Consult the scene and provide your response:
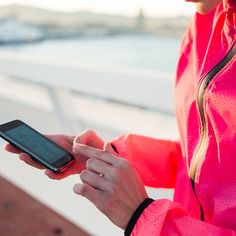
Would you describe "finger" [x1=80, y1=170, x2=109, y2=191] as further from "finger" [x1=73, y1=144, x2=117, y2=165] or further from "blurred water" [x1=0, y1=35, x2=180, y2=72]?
"blurred water" [x1=0, y1=35, x2=180, y2=72]

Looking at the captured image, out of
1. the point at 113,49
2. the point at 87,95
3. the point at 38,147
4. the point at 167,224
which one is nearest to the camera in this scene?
the point at 167,224

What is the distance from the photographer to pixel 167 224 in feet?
2.43

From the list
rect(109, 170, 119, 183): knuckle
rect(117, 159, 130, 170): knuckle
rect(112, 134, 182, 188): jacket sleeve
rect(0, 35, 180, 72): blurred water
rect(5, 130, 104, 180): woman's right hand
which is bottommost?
rect(0, 35, 180, 72): blurred water

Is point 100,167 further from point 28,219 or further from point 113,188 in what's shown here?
point 28,219

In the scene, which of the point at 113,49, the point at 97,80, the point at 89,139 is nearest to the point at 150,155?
the point at 89,139

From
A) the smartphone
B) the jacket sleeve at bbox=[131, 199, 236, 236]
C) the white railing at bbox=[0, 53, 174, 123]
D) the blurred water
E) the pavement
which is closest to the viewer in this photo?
the jacket sleeve at bbox=[131, 199, 236, 236]

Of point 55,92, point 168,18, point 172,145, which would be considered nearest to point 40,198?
point 55,92

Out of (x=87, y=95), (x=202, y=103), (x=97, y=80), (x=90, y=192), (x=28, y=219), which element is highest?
(x=202, y=103)

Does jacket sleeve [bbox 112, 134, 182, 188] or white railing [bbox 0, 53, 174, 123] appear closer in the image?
jacket sleeve [bbox 112, 134, 182, 188]

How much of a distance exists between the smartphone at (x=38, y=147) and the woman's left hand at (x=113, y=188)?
0.54ft

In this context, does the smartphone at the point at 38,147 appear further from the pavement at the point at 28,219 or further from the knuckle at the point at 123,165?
the pavement at the point at 28,219

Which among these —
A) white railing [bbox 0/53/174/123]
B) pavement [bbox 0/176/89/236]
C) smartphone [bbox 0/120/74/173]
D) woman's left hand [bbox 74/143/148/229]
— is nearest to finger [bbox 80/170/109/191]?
woman's left hand [bbox 74/143/148/229]

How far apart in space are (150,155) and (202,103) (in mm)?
275

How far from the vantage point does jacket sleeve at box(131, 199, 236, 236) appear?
2.37 ft
